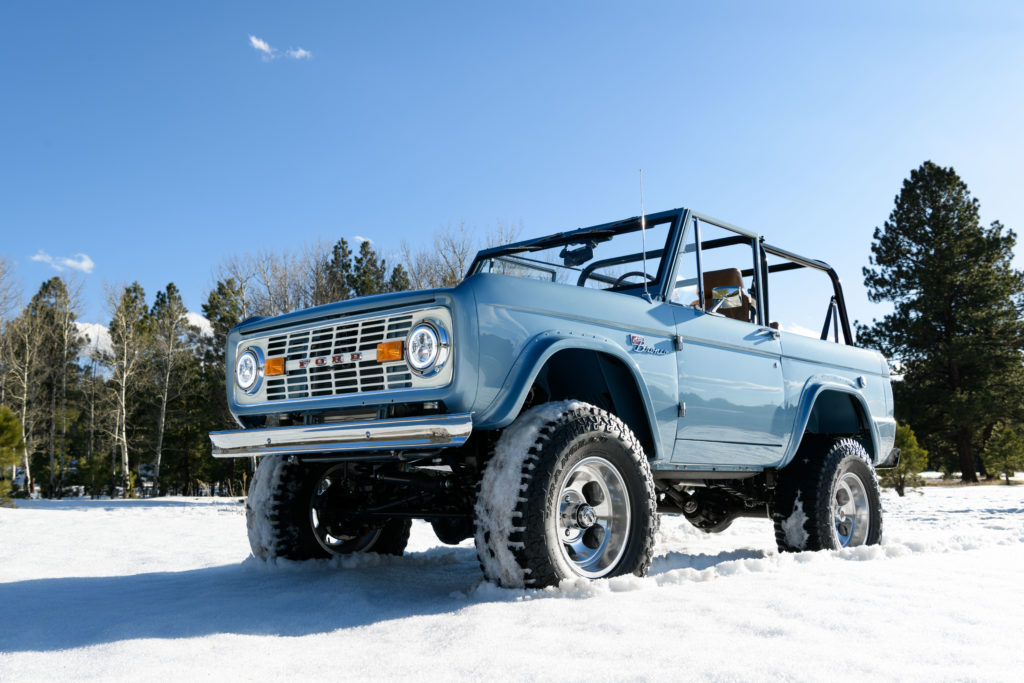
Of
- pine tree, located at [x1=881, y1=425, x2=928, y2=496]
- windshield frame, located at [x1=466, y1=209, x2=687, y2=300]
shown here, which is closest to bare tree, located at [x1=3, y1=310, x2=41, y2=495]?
pine tree, located at [x1=881, y1=425, x2=928, y2=496]

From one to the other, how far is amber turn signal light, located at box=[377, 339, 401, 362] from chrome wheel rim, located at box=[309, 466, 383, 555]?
126cm

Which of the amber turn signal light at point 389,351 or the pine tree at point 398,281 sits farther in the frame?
the pine tree at point 398,281

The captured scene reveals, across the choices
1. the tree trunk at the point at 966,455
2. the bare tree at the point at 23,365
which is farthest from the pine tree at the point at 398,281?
the tree trunk at the point at 966,455

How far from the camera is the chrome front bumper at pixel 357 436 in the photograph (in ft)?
10.8

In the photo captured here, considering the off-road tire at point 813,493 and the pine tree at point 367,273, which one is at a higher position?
the pine tree at point 367,273

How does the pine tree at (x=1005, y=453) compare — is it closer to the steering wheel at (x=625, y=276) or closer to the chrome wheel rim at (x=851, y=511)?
the chrome wheel rim at (x=851, y=511)

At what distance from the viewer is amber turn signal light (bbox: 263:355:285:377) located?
406 cm

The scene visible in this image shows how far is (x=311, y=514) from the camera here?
16.0ft

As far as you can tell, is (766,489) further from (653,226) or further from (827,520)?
(653,226)

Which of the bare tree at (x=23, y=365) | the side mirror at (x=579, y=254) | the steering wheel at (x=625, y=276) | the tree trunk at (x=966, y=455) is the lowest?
the tree trunk at (x=966, y=455)

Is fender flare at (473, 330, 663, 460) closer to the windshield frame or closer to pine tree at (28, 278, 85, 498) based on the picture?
the windshield frame

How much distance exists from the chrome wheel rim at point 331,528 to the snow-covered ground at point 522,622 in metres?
0.23

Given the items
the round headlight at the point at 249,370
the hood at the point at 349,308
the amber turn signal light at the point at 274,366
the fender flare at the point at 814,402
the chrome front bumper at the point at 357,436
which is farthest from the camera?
the fender flare at the point at 814,402

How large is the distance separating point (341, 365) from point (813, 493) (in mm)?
3322
